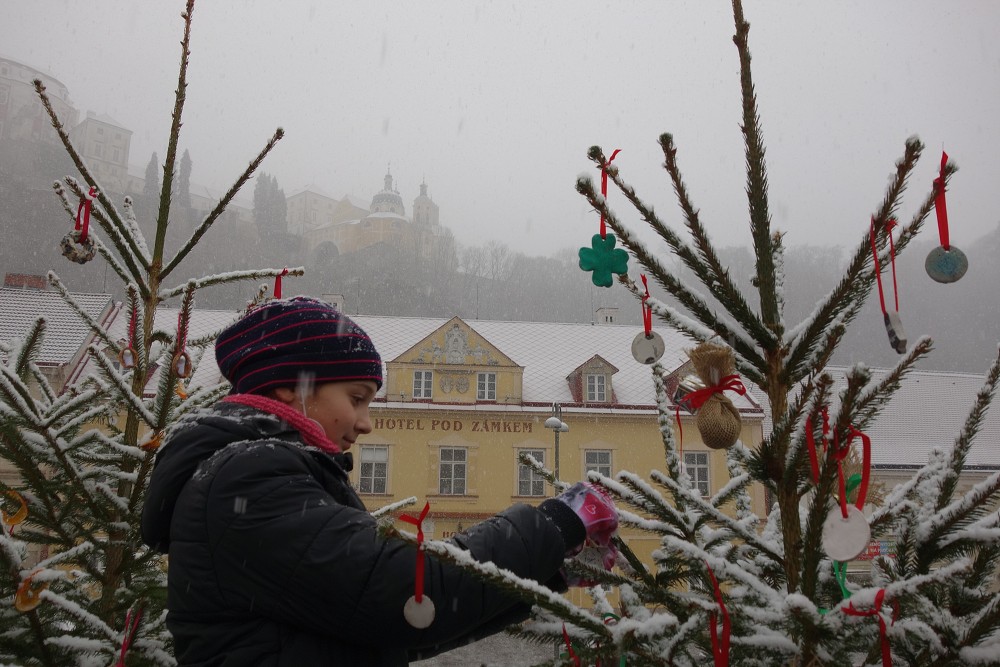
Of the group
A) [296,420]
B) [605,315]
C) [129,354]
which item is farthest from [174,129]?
[605,315]

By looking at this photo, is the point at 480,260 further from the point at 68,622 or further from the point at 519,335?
the point at 68,622

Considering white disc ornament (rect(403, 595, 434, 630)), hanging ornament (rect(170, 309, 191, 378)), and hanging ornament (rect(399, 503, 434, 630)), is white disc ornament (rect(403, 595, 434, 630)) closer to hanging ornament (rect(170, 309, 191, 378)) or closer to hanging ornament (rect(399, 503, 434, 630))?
hanging ornament (rect(399, 503, 434, 630))

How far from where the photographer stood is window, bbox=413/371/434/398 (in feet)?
66.9

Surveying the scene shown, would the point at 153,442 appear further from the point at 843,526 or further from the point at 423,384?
the point at 423,384

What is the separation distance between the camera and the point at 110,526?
9.24ft

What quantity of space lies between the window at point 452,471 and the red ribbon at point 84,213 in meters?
16.8

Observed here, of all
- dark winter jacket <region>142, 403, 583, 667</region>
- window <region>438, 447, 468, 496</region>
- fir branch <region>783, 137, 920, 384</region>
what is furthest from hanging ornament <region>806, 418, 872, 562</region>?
window <region>438, 447, 468, 496</region>

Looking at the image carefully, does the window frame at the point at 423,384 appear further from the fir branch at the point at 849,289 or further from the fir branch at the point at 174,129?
the fir branch at the point at 849,289

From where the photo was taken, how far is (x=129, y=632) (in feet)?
8.49

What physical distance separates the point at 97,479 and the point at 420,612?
8.92 ft

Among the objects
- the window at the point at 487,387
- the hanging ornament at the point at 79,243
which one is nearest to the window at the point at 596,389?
the window at the point at 487,387

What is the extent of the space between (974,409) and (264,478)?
5.99 feet

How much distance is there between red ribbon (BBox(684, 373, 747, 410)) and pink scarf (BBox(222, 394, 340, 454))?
97 centimetres

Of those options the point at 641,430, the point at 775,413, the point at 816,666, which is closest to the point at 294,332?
the point at 775,413
